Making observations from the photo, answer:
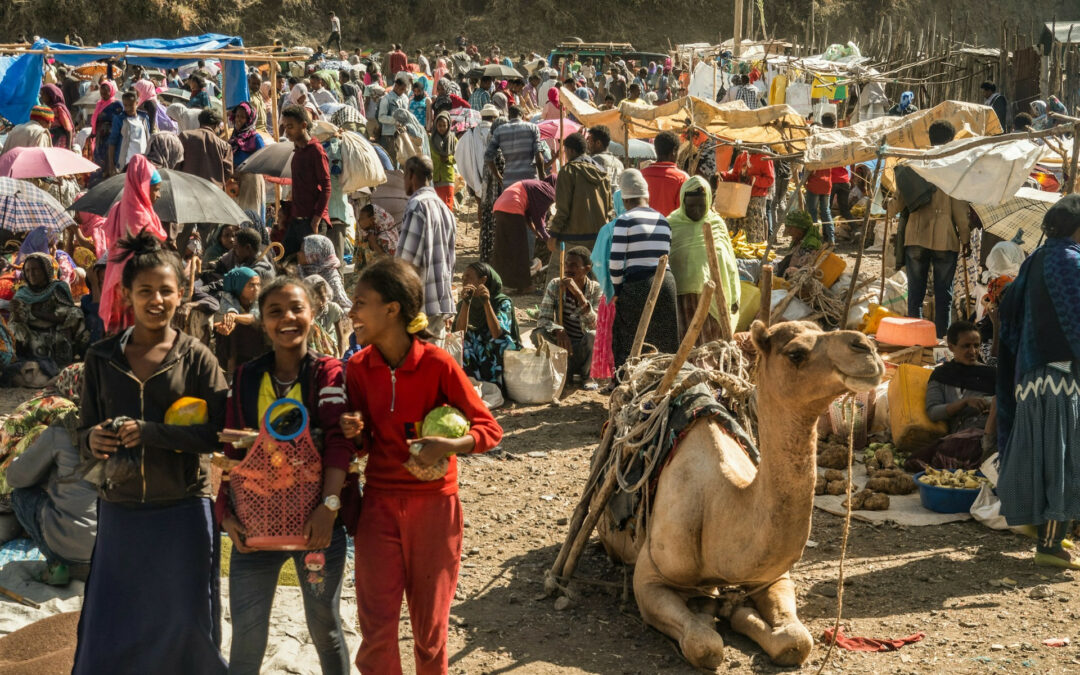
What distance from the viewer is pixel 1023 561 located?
20.5ft

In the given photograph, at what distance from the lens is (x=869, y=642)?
5.23 m

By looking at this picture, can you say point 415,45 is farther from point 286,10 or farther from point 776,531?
point 776,531

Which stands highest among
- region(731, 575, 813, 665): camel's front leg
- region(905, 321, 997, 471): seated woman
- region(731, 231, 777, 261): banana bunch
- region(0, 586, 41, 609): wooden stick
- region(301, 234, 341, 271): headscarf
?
region(301, 234, 341, 271): headscarf

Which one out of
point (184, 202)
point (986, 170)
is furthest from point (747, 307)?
point (184, 202)

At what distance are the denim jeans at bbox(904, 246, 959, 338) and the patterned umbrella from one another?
7.54 meters

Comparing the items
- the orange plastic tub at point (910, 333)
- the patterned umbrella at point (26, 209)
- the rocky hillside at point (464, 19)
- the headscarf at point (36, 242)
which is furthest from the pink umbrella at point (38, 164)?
the rocky hillside at point (464, 19)

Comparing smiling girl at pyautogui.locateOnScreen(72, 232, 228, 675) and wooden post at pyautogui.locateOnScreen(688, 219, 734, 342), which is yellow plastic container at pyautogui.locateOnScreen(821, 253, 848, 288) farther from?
smiling girl at pyautogui.locateOnScreen(72, 232, 228, 675)

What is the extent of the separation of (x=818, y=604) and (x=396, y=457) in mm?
2658

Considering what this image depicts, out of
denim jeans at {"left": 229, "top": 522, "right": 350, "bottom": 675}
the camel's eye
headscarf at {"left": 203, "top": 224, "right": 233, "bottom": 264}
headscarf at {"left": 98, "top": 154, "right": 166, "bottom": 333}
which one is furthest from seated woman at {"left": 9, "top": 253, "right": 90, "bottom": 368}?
the camel's eye

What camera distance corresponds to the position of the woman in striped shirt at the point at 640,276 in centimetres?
812

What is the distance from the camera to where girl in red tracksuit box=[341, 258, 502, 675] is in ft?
12.7

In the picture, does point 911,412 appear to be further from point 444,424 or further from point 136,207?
point 136,207

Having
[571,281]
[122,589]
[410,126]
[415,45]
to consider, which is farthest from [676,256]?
[415,45]

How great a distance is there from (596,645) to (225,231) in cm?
511
